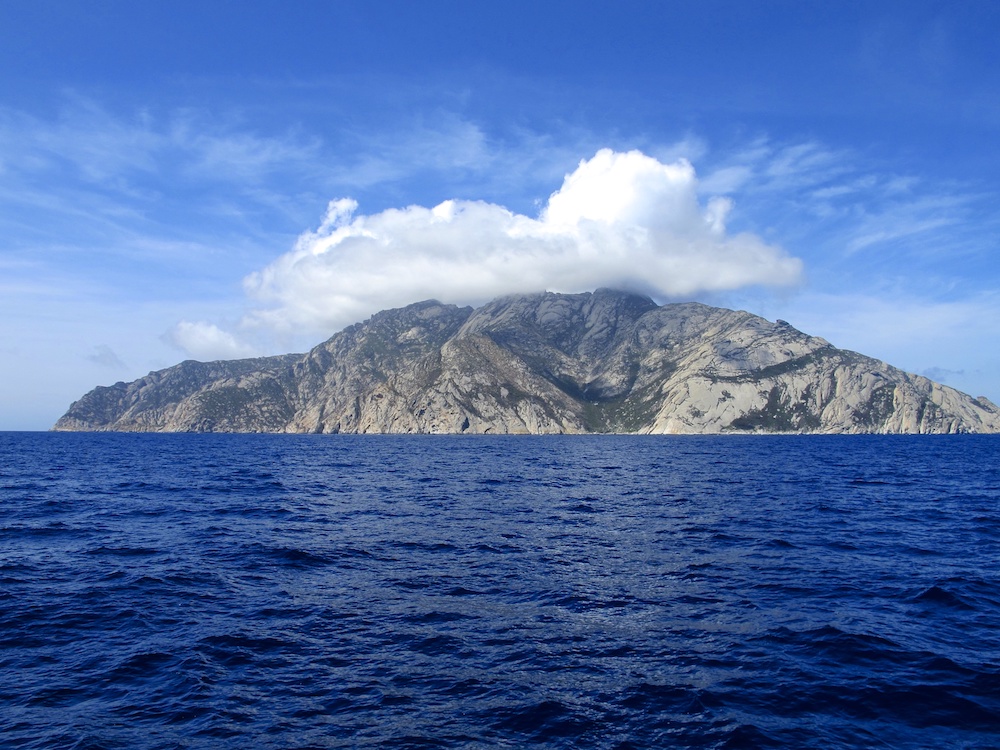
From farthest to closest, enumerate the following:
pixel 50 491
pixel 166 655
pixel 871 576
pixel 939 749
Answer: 1. pixel 50 491
2. pixel 871 576
3. pixel 166 655
4. pixel 939 749

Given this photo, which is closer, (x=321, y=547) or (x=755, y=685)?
(x=755, y=685)

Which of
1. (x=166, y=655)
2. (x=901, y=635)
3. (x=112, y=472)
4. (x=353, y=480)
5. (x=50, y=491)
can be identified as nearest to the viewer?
(x=166, y=655)

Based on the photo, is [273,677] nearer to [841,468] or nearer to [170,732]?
[170,732]

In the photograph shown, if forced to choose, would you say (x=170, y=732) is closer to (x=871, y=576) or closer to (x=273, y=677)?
(x=273, y=677)

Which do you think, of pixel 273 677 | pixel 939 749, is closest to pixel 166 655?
pixel 273 677

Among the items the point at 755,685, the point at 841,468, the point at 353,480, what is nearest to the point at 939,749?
the point at 755,685

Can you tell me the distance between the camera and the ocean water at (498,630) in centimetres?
1574

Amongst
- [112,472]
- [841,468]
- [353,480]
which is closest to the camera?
[353,480]

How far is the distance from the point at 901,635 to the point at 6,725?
2826 centimetres

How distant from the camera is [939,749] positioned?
14711 millimetres

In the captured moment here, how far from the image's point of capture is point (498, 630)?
74.1ft

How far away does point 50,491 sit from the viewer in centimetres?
6562

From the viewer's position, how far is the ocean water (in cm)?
1574

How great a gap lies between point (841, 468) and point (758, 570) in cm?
8342
